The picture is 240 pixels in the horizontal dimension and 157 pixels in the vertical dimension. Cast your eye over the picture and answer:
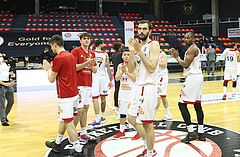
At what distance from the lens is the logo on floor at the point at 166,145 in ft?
13.5

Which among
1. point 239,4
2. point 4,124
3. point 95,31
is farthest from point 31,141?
point 239,4

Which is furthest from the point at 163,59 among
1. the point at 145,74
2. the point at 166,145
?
the point at 145,74

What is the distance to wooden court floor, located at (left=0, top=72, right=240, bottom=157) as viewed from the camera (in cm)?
470

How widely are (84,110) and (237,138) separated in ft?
9.88

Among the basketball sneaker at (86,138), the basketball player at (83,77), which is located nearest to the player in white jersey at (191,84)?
the basketball player at (83,77)

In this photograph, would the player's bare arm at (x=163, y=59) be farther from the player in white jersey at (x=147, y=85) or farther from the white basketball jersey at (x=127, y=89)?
the player in white jersey at (x=147, y=85)

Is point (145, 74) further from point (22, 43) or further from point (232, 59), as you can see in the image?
point (22, 43)

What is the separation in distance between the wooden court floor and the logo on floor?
503mm

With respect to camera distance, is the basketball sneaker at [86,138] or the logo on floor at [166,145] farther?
the basketball sneaker at [86,138]

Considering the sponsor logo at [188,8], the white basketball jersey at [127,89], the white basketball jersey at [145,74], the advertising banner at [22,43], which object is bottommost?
the white basketball jersey at [127,89]

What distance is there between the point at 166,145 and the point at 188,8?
25257mm

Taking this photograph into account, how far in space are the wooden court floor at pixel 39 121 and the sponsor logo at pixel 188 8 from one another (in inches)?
771

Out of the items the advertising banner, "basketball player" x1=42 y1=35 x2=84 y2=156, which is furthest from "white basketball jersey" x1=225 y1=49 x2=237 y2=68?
the advertising banner

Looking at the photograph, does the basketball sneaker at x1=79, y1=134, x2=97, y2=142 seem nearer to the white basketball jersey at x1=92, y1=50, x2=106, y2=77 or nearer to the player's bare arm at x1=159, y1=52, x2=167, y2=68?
the white basketball jersey at x1=92, y1=50, x2=106, y2=77
